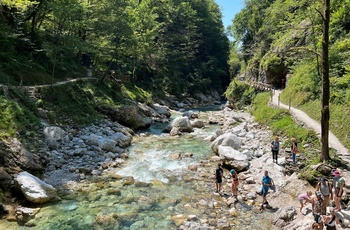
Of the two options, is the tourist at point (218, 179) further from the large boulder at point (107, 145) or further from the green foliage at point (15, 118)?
the green foliage at point (15, 118)

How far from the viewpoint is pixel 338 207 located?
10570mm

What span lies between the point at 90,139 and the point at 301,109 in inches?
742

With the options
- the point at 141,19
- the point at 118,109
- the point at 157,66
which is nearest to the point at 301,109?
the point at 118,109

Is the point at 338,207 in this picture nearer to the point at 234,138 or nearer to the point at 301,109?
the point at 234,138

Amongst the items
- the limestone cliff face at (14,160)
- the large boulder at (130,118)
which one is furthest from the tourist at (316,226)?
the large boulder at (130,118)

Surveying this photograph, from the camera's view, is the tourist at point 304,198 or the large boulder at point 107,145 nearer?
the tourist at point 304,198

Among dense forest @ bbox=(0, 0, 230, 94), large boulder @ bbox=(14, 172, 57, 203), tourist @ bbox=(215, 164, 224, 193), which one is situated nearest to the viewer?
large boulder @ bbox=(14, 172, 57, 203)

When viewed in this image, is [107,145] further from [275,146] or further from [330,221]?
[330,221]

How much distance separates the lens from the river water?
38.1ft

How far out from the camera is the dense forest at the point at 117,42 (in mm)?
27703

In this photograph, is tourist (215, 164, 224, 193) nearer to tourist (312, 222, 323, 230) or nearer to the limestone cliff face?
tourist (312, 222, 323, 230)

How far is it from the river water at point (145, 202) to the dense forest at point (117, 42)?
1235 cm

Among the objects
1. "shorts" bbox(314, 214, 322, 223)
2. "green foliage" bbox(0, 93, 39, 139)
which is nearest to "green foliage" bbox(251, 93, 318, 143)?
"shorts" bbox(314, 214, 322, 223)

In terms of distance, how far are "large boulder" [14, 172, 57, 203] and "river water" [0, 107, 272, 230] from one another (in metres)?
0.45
